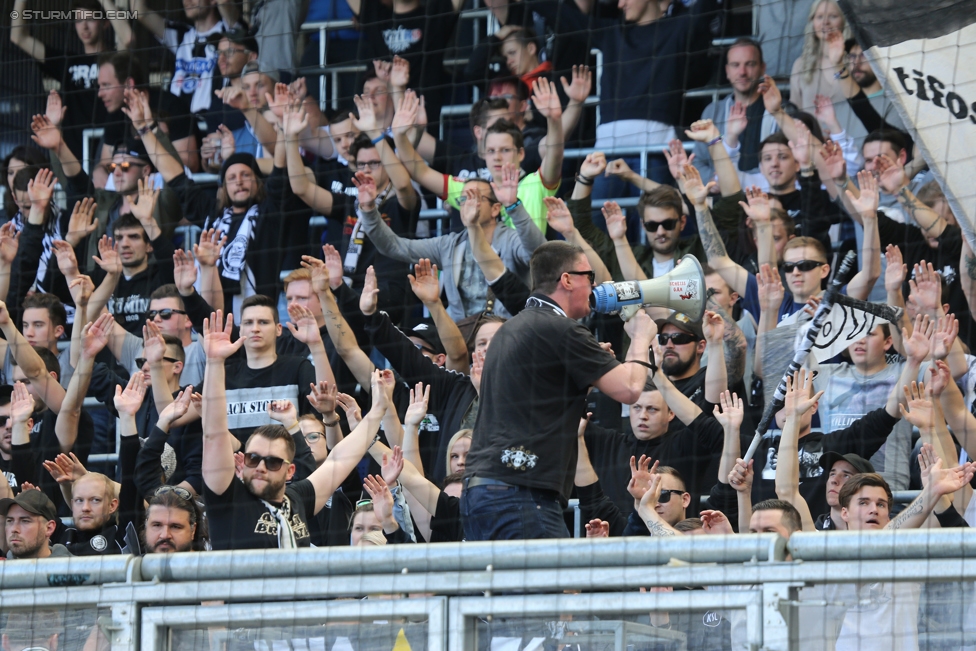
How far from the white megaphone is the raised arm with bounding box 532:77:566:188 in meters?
2.72

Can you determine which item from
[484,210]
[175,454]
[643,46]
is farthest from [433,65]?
[175,454]

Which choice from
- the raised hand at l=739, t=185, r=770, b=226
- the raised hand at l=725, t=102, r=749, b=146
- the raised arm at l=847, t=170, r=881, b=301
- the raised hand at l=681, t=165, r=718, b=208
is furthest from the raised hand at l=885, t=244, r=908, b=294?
the raised hand at l=725, t=102, r=749, b=146

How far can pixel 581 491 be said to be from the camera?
5805 mm

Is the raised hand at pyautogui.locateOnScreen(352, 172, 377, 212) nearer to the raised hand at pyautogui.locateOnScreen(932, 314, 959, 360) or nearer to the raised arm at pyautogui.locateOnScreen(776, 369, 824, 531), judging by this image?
the raised arm at pyautogui.locateOnScreen(776, 369, 824, 531)

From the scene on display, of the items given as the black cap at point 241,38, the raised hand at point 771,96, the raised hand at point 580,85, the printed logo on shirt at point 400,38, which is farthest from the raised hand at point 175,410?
the black cap at point 241,38

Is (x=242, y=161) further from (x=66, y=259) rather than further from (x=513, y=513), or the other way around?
(x=513, y=513)

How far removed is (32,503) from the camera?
6027 mm

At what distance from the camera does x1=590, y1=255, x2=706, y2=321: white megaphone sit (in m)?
4.47

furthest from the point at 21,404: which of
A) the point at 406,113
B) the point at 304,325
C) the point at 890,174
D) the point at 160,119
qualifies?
the point at 890,174

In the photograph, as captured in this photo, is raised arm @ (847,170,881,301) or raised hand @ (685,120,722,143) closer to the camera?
raised arm @ (847,170,881,301)

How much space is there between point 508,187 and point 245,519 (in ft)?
8.10

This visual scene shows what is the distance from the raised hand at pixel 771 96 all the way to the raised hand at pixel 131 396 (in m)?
3.63

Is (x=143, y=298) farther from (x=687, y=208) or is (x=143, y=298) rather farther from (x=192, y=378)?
(x=687, y=208)

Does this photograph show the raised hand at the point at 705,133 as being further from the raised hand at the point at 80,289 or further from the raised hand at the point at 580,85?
the raised hand at the point at 80,289
